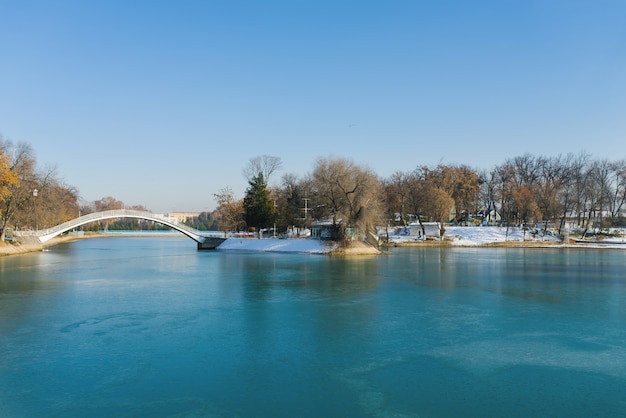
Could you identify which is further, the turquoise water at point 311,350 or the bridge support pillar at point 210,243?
the bridge support pillar at point 210,243

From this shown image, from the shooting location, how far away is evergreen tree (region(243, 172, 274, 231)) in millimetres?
56281

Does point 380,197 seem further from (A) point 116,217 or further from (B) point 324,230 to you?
(A) point 116,217

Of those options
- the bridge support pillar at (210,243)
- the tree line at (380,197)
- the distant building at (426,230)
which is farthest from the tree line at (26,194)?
the distant building at (426,230)

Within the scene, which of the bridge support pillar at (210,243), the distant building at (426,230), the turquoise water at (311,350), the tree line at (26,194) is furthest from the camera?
the distant building at (426,230)

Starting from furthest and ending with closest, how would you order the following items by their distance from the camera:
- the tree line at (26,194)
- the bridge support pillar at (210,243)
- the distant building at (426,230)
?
the distant building at (426,230)
the bridge support pillar at (210,243)
the tree line at (26,194)

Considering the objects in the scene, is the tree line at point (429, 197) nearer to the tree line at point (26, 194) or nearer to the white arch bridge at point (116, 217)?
the white arch bridge at point (116, 217)

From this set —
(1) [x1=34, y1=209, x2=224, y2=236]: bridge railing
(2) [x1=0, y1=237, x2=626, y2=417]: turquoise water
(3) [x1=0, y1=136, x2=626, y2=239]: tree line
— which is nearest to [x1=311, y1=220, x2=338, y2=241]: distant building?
(3) [x1=0, y1=136, x2=626, y2=239]: tree line

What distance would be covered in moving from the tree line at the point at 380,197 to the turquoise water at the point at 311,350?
74.6ft

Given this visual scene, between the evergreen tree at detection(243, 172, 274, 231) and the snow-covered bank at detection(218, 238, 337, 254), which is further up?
the evergreen tree at detection(243, 172, 274, 231)

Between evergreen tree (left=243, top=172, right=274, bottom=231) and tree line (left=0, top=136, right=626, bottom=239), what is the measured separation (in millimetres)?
117

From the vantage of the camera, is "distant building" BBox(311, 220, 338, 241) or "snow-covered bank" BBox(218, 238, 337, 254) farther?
"snow-covered bank" BBox(218, 238, 337, 254)

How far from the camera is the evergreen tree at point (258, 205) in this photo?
56281 millimetres

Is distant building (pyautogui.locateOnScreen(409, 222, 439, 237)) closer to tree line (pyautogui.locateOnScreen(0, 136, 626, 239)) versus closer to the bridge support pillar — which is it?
tree line (pyautogui.locateOnScreen(0, 136, 626, 239))

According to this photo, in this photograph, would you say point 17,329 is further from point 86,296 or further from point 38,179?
point 38,179
